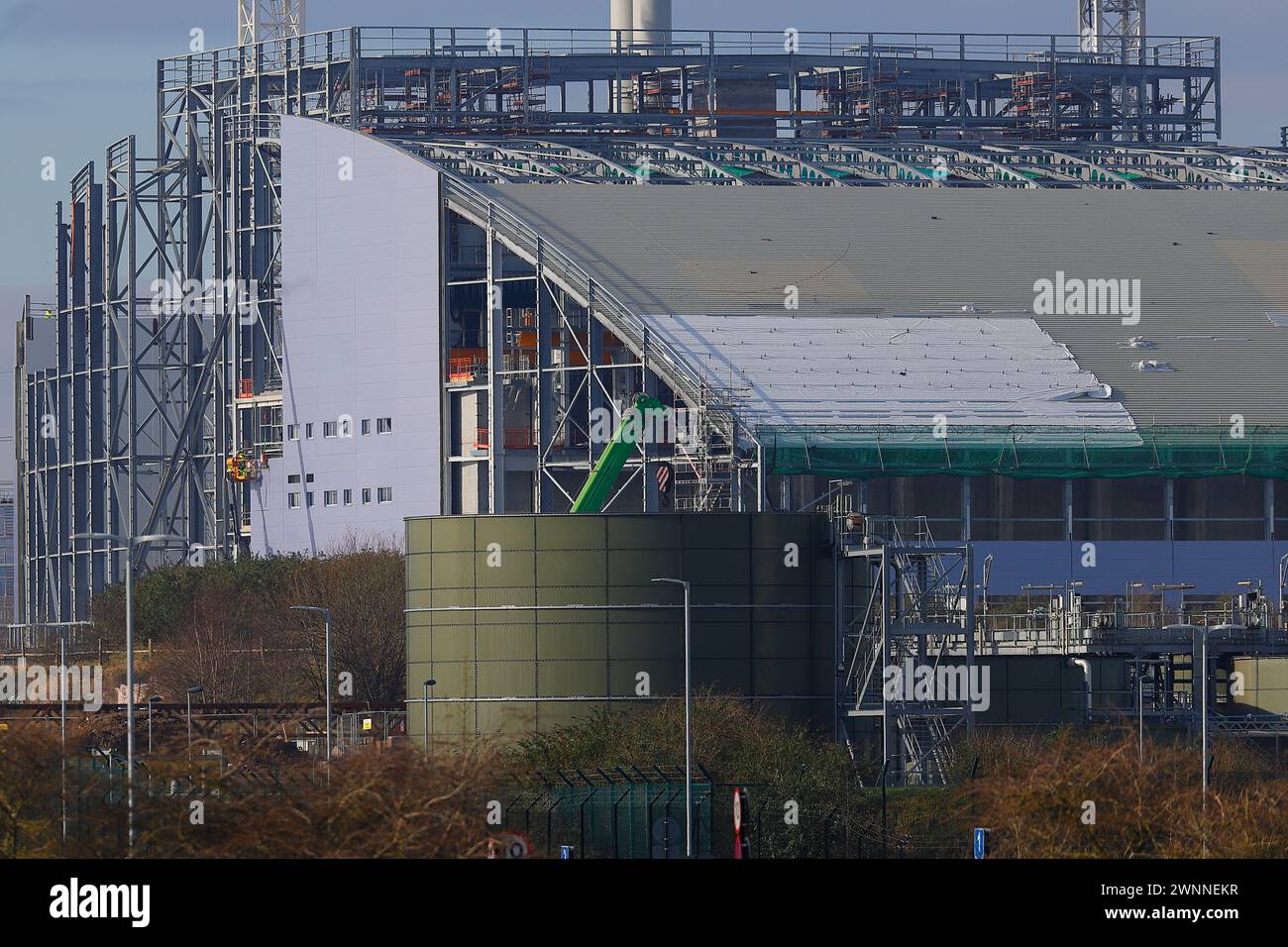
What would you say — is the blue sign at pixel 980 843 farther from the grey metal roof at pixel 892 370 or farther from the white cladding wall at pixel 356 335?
the white cladding wall at pixel 356 335

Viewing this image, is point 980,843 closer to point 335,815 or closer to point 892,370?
point 335,815

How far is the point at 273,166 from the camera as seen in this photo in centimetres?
12231

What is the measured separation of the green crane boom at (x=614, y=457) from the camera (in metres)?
86.4

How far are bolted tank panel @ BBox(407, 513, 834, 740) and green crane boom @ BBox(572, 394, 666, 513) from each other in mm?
18904

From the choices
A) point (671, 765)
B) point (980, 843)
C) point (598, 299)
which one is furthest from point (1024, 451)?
point (980, 843)

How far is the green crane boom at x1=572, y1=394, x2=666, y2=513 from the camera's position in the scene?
86.4m

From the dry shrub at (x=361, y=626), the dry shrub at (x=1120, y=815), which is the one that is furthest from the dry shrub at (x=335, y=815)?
the dry shrub at (x=361, y=626)

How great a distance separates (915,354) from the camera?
94.2 metres

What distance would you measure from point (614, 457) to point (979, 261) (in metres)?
22.3

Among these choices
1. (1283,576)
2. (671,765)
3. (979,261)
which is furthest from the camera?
(979,261)

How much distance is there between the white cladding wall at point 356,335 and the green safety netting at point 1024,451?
18945mm

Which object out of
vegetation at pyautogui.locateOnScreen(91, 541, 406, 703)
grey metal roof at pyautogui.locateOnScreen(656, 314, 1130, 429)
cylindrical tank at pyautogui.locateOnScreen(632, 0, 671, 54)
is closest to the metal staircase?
grey metal roof at pyautogui.locateOnScreen(656, 314, 1130, 429)

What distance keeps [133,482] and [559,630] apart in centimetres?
5827
